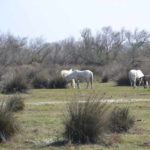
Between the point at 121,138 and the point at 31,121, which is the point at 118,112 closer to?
the point at 121,138

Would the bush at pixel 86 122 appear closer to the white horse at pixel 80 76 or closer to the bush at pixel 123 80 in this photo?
the white horse at pixel 80 76

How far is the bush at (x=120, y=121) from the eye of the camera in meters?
15.2

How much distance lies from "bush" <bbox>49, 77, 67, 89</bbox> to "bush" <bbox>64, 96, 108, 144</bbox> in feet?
120

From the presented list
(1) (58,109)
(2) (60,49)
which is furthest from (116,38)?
(1) (58,109)

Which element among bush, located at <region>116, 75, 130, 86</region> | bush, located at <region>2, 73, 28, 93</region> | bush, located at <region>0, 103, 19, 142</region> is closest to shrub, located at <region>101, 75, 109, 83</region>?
bush, located at <region>116, 75, 130, 86</region>

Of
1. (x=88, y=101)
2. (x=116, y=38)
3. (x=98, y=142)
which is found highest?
(x=116, y=38)

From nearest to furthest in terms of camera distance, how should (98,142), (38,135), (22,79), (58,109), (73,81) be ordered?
(98,142)
(38,135)
(58,109)
(22,79)
(73,81)

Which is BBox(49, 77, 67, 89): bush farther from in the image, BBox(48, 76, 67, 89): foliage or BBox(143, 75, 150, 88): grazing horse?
BBox(143, 75, 150, 88): grazing horse

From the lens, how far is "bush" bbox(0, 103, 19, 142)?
43.9 feet

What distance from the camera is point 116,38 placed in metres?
117

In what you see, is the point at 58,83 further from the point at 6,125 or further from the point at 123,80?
the point at 6,125

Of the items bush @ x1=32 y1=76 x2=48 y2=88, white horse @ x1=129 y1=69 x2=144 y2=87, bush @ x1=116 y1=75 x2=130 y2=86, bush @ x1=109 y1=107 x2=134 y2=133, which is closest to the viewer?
bush @ x1=109 y1=107 x2=134 y2=133

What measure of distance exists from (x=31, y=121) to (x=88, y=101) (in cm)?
517

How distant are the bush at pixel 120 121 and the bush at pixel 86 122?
1.74 meters
